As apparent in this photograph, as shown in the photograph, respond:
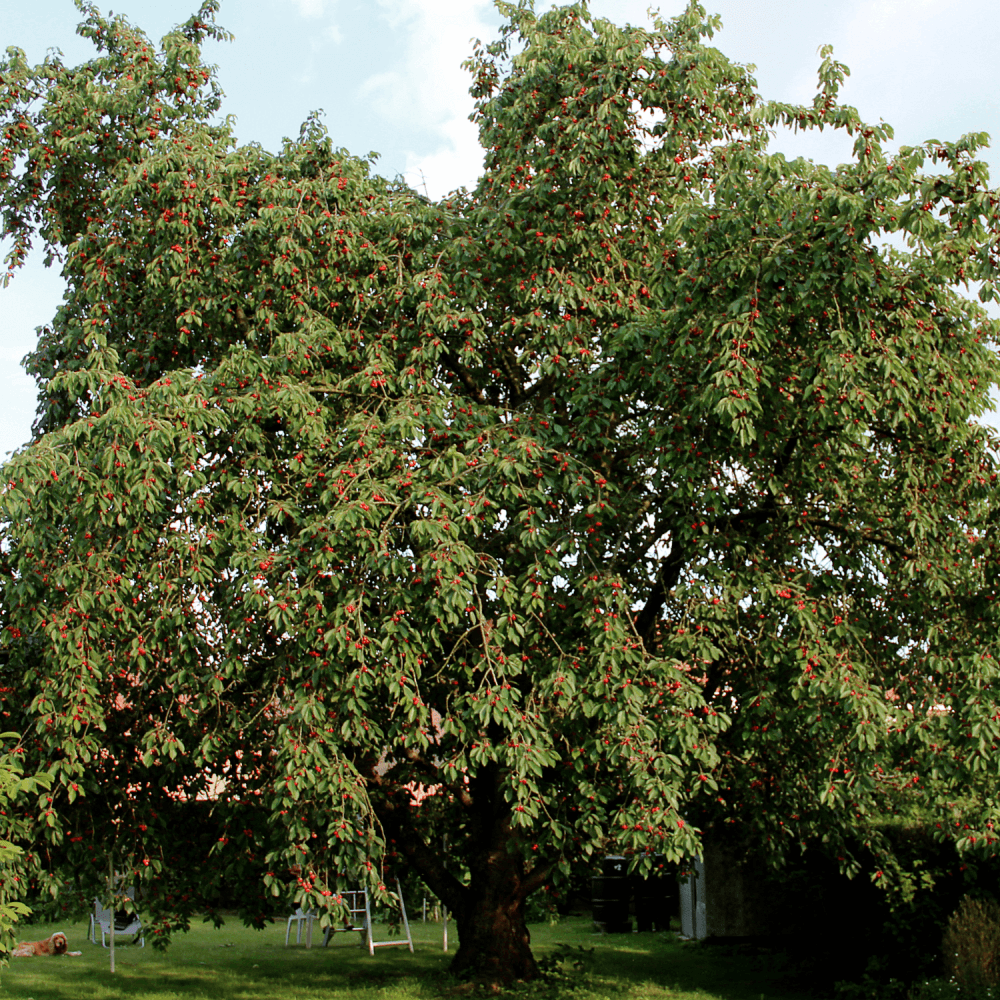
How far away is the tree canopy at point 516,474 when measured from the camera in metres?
7.23

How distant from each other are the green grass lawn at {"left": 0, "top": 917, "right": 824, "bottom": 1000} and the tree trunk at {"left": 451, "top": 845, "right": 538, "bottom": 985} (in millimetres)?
303

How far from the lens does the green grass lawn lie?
11000mm

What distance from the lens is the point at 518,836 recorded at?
8.20m

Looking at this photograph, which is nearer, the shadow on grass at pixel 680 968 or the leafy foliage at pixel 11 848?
the leafy foliage at pixel 11 848

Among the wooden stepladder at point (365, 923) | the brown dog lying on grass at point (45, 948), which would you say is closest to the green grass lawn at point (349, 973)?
the wooden stepladder at point (365, 923)

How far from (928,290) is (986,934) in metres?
5.55

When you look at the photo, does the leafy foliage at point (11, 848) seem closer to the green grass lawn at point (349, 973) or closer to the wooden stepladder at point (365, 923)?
the green grass lawn at point (349, 973)

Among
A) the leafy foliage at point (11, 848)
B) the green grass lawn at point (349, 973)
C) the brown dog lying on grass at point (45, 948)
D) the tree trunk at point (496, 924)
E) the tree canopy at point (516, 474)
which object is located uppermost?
the tree canopy at point (516, 474)

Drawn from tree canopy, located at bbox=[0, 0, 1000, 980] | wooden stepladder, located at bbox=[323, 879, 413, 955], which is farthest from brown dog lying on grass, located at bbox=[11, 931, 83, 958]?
tree canopy, located at bbox=[0, 0, 1000, 980]

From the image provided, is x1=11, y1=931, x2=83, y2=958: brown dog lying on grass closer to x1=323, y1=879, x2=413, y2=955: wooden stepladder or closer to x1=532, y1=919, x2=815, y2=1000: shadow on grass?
x1=323, y1=879, x2=413, y2=955: wooden stepladder

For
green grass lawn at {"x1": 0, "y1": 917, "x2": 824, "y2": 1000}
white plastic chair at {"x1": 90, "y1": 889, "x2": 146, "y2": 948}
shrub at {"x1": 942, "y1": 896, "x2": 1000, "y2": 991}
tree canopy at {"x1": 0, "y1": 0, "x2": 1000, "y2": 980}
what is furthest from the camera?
white plastic chair at {"x1": 90, "y1": 889, "x2": 146, "y2": 948}

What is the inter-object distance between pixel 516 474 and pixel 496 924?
5730 millimetres

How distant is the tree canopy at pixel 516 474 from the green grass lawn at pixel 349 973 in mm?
2444

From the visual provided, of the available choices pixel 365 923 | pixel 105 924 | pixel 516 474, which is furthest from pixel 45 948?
pixel 516 474
